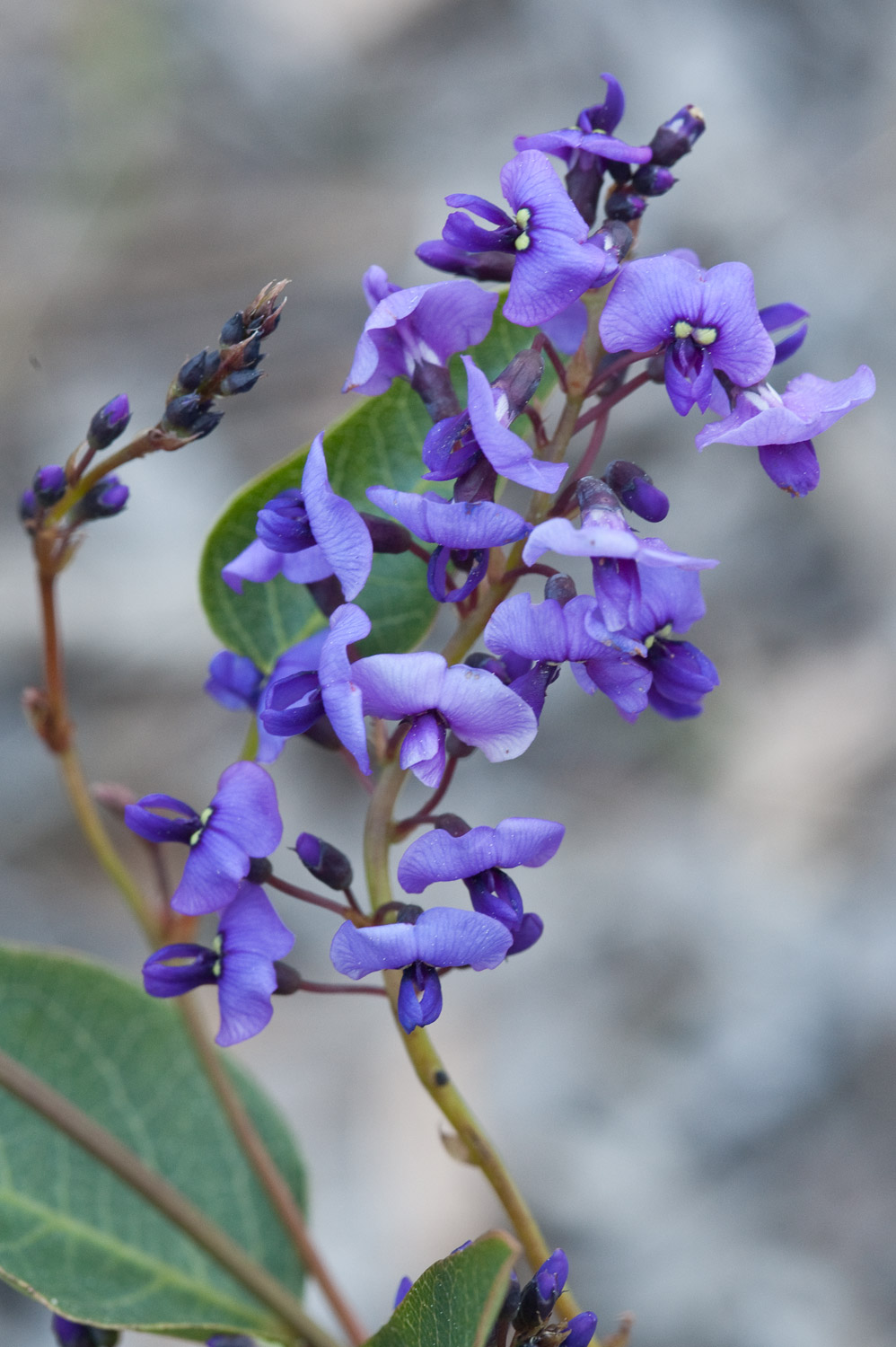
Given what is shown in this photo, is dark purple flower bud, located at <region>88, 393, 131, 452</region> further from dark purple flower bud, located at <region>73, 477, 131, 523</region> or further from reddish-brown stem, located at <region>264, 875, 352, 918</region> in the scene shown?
reddish-brown stem, located at <region>264, 875, 352, 918</region>

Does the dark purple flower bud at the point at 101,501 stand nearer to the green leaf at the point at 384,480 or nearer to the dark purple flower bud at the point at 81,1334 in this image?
the green leaf at the point at 384,480

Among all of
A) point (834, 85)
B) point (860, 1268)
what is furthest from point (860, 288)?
point (860, 1268)

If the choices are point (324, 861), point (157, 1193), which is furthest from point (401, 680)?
point (157, 1193)

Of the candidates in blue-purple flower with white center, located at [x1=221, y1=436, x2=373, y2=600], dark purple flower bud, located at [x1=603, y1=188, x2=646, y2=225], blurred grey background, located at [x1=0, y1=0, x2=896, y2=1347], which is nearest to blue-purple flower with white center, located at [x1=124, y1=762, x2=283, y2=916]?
blue-purple flower with white center, located at [x1=221, y1=436, x2=373, y2=600]

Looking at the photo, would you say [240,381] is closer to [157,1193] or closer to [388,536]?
[388,536]

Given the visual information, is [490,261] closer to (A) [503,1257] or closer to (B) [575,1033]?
(A) [503,1257]

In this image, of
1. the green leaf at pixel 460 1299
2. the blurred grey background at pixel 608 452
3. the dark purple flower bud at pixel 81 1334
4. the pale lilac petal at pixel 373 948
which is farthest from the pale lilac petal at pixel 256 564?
the blurred grey background at pixel 608 452
